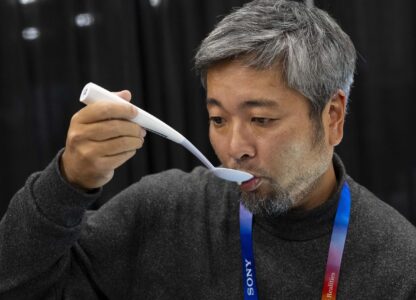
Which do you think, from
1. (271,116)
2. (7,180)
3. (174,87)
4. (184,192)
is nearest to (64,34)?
(174,87)

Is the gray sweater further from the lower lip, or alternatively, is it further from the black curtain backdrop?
the black curtain backdrop

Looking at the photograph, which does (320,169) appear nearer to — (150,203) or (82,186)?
(150,203)

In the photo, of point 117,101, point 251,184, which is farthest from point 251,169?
point 117,101

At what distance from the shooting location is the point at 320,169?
1268 mm

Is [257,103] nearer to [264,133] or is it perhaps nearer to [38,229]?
[264,133]

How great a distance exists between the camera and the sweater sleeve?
0.96 metres

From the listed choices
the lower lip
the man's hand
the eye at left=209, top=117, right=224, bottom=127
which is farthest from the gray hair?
the man's hand

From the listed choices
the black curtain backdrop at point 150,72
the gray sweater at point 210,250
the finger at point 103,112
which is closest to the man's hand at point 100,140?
the finger at point 103,112

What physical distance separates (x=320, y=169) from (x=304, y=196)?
77 mm

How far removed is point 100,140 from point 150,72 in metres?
1.33

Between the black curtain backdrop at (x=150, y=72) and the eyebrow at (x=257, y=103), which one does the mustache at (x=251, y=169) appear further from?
the black curtain backdrop at (x=150, y=72)

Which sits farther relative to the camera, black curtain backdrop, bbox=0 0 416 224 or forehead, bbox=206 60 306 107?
black curtain backdrop, bbox=0 0 416 224

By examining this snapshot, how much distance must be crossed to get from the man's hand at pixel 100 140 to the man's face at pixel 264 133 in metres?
0.26

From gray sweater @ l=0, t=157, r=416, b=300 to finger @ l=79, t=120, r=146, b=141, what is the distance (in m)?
0.26
